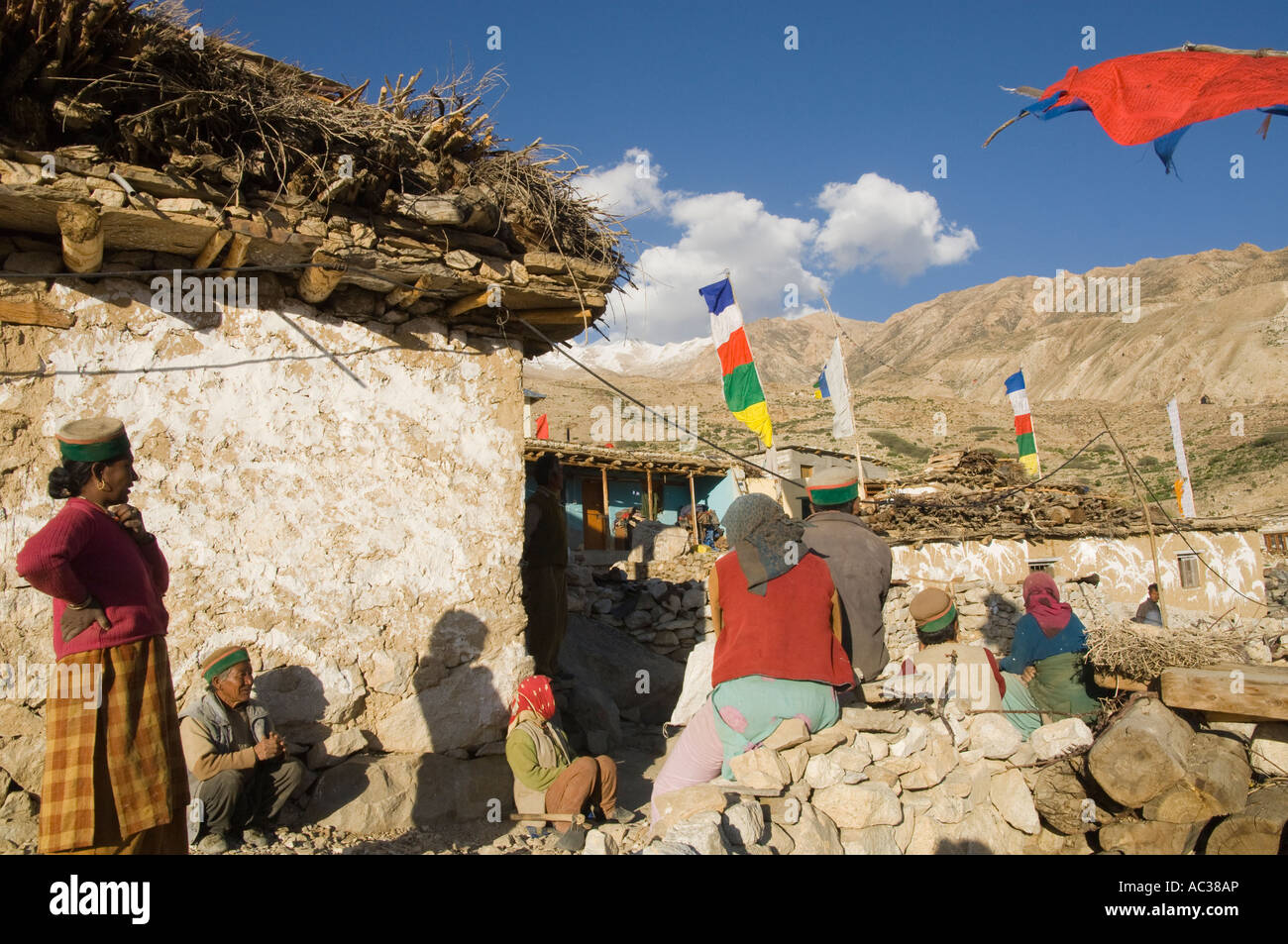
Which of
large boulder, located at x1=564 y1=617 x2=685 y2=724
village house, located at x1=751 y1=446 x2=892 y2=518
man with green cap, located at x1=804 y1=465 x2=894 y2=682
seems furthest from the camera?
village house, located at x1=751 y1=446 x2=892 y2=518

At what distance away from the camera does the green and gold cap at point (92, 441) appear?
2672 millimetres

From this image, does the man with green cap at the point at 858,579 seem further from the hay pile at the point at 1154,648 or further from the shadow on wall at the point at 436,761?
the shadow on wall at the point at 436,761

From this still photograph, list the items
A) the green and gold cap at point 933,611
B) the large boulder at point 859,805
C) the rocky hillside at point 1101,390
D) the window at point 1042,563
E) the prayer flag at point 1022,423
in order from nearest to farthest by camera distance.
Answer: the large boulder at point 859,805
the green and gold cap at point 933,611
the window at point 1042,563
the prayer flag at point 1022,423
the rocky hillside at point 1101,390

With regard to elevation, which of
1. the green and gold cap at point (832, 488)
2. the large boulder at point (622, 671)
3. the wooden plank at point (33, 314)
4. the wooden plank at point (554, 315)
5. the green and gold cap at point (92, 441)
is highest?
the wooden plank at point (554, 315)

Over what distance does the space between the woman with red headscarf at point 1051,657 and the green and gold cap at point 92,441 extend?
4497 millimetres

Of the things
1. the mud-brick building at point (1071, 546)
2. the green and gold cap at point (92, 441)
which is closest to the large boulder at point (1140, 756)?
the green and gold cap at point (92, 441)

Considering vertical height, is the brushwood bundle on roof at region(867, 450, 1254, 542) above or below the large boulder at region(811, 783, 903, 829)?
above

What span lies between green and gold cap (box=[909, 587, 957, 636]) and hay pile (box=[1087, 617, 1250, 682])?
0.71 meters

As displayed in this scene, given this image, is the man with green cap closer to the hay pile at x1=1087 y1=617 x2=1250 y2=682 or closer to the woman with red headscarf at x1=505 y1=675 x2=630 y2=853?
the hay pile at x1=1087 y1=617 x2=1250 y2=682

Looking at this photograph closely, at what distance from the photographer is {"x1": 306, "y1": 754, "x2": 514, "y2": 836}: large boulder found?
3939mm

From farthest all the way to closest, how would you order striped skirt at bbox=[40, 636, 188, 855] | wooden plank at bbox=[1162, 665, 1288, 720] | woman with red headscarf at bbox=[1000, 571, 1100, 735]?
woman with red headscarf at bbox=[1000, 571, 1100, 735] < wooden plank at bbox=[1162, 665, 1288, 720] < striped skirt at bbox=[40, 636, 188, 855]

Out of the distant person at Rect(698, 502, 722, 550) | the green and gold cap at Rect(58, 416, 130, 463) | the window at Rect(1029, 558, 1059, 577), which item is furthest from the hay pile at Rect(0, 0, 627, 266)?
the distant person at Rect(698, 502, 722, 550)

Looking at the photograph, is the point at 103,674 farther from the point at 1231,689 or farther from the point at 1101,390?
the point at 1101,390
